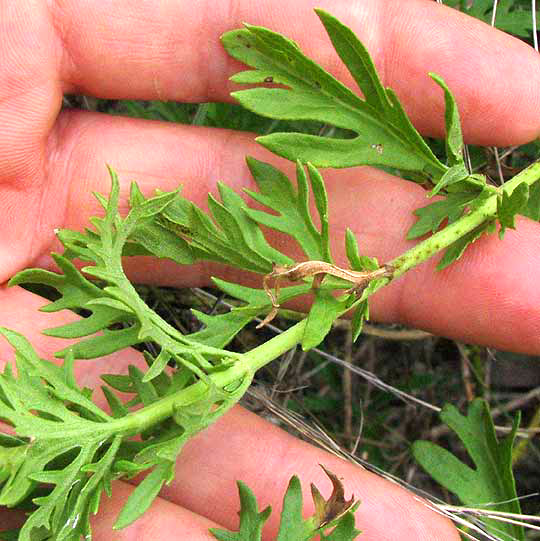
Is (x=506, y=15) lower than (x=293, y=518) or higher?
higher

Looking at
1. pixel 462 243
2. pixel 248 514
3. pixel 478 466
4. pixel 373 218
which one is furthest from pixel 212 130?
pixel 478 466

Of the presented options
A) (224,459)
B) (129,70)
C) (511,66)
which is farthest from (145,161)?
(511,66)

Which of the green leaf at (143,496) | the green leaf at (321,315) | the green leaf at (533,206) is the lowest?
the green leaf at (143,496)

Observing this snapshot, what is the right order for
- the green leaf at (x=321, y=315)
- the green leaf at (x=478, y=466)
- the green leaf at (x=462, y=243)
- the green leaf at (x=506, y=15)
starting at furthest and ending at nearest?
the green leaf at (x=506, y=15) → the green leaf at (x=478, y=466) → the green leaf at (x=462, y=243) → the green leaf at (x=321, y=315)

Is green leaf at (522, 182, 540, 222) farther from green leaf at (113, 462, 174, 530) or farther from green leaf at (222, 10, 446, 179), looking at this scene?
green leaf at (113, 462, 174, 530)

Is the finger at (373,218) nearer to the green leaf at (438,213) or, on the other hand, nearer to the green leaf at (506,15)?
the green leaf at (438,213)

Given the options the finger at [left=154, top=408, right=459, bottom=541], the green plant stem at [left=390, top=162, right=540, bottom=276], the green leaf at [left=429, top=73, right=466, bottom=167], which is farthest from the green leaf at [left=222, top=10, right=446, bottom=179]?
the finger at [left=154, top=408, right=459, bottom=541]

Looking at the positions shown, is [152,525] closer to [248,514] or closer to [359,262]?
[248,514]

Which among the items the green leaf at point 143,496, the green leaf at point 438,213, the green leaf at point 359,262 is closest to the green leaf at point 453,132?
the green leaf at point 438,213
